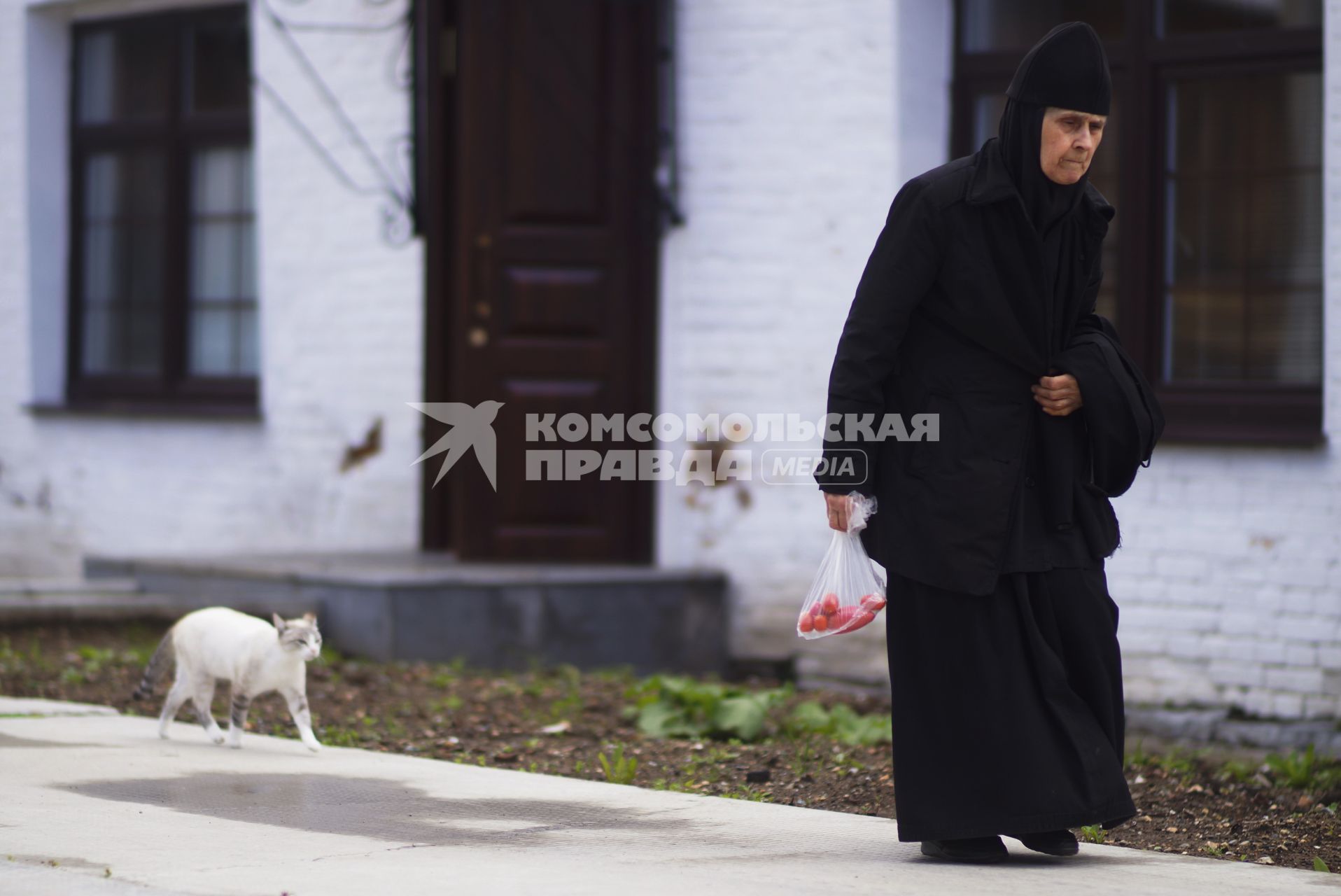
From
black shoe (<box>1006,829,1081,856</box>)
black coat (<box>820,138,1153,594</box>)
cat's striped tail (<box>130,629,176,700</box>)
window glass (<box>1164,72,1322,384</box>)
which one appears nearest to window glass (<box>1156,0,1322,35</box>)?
window glass (<box>1164,72,1322,384</box>)

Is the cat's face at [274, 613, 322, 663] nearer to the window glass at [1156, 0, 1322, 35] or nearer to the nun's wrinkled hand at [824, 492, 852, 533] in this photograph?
the nun's wrinkled hand at [824, 492, 852, 533]

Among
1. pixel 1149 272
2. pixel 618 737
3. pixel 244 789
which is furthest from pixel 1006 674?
pixel 1149 272

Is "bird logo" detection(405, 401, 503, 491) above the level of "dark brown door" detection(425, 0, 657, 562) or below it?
below

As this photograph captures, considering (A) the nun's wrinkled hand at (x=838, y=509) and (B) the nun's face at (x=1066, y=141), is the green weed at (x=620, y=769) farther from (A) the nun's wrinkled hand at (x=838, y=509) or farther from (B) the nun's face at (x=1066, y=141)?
(B) the nun's face at (x=1066, y=141)

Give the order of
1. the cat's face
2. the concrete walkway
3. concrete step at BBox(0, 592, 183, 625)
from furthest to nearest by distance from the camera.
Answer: concrete step at BBox(0, 592, 183, 625) → the cat's face → the concrete walkway

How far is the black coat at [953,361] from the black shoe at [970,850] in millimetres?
529

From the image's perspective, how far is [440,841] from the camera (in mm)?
3656

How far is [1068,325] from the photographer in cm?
376

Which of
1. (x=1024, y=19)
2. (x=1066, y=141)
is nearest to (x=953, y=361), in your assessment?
(x=1066, y=141)

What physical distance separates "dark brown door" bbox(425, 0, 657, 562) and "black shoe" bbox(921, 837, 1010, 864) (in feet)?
14.4

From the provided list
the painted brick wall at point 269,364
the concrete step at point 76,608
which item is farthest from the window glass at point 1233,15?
the concrete step at point 76,608

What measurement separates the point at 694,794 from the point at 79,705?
239cm

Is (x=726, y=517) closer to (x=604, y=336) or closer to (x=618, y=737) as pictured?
(x=604, y=336)

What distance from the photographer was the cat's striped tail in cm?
505
